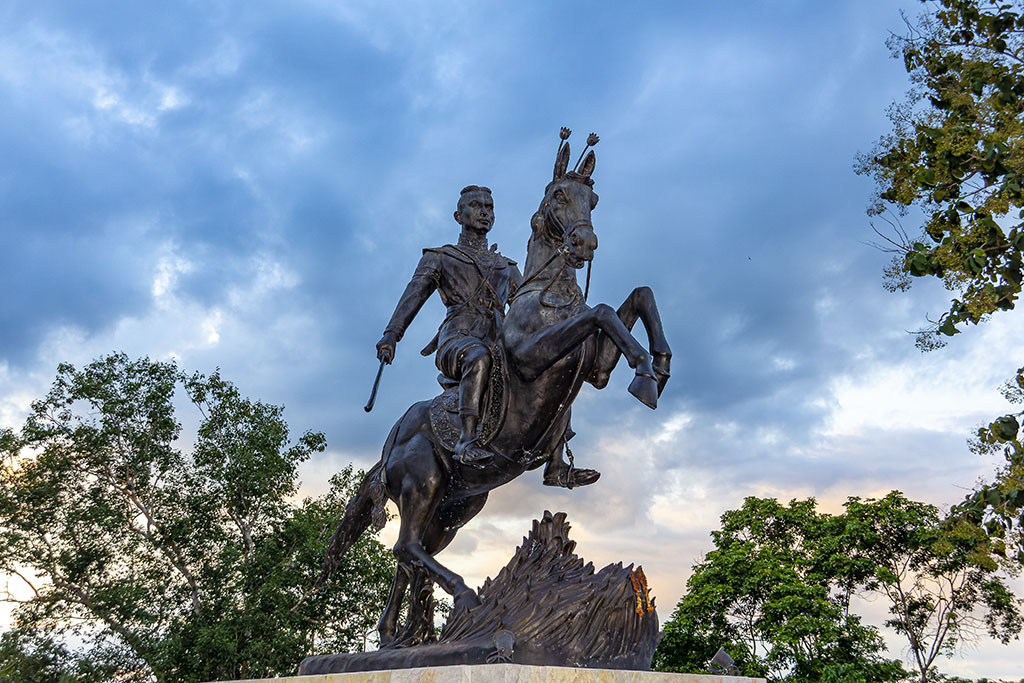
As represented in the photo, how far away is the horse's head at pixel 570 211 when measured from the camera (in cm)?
744

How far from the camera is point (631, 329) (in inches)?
292

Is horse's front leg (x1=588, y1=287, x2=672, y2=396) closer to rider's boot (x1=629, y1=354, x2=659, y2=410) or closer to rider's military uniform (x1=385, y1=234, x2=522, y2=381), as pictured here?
rider's boot (x1=629, y1=354, x2=659, y2=410)

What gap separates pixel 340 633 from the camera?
24766 millimetres

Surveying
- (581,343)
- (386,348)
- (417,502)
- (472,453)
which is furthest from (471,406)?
(386,348)

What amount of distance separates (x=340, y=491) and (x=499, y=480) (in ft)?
64.8

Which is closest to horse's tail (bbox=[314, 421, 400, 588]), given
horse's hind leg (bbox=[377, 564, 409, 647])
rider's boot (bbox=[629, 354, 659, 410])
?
→ horse's hind leg (bbox=[377, 564, 409, 647])

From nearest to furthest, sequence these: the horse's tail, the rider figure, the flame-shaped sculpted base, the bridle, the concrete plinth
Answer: the concrete plinth → the flame-shaped sculpted base → the bridle → the rider figure → the horse's tail

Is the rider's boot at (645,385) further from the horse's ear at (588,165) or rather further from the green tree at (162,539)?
the green tree at (162,539)

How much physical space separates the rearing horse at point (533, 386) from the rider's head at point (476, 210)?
1.34 m

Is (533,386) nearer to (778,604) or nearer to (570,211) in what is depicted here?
(570,211)

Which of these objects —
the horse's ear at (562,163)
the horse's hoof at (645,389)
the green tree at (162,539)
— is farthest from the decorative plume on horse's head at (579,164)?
the green tree at (162,539)

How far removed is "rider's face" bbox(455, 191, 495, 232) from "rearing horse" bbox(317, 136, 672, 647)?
1.34m

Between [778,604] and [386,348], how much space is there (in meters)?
22.1

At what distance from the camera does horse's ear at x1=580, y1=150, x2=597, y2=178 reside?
25.7 feet
